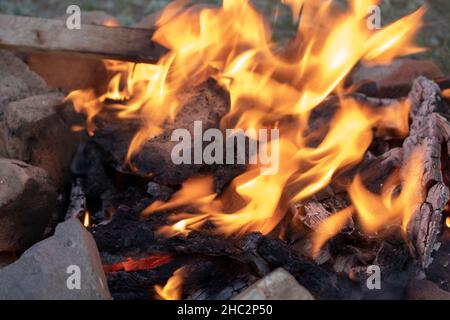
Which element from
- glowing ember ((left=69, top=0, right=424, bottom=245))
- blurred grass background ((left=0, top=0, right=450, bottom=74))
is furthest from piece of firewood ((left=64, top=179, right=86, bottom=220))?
blurred grass background ((left=0, top=0, right=450, bottom=74))

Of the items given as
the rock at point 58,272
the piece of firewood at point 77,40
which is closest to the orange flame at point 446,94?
the piece of firewood at point 77,40

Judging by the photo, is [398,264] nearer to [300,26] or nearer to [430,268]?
[430,268]

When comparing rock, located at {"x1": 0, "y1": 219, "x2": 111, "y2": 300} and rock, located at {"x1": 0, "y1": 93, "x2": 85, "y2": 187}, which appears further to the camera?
rock, located at {"x1": 0, "y1": 93, "x2": 85, "y2": 187}

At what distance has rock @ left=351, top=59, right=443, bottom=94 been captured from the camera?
353 cm

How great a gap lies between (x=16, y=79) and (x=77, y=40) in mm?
396

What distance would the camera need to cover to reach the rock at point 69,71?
3.45 metres

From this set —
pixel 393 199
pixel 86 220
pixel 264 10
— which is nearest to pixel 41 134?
pixel 86 220

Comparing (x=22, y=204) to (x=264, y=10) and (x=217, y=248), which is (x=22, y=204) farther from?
(x=264, y=10)

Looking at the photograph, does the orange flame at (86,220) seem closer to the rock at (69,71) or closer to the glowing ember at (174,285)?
the glowing ember at (174,285)

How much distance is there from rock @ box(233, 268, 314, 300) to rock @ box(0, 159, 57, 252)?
1176 millimetres

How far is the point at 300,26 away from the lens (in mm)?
3438

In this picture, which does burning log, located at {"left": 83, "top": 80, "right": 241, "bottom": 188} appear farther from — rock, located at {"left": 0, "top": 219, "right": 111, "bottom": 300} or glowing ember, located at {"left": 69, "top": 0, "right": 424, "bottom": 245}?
rock, located at {"left": 0, "top": 219, "right": 111, "bottom": 300}

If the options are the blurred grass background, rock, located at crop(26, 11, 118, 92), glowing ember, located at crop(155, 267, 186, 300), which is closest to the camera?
glowing ember, located at crop(155, 267, 186, 300)

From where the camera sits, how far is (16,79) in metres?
3.28
